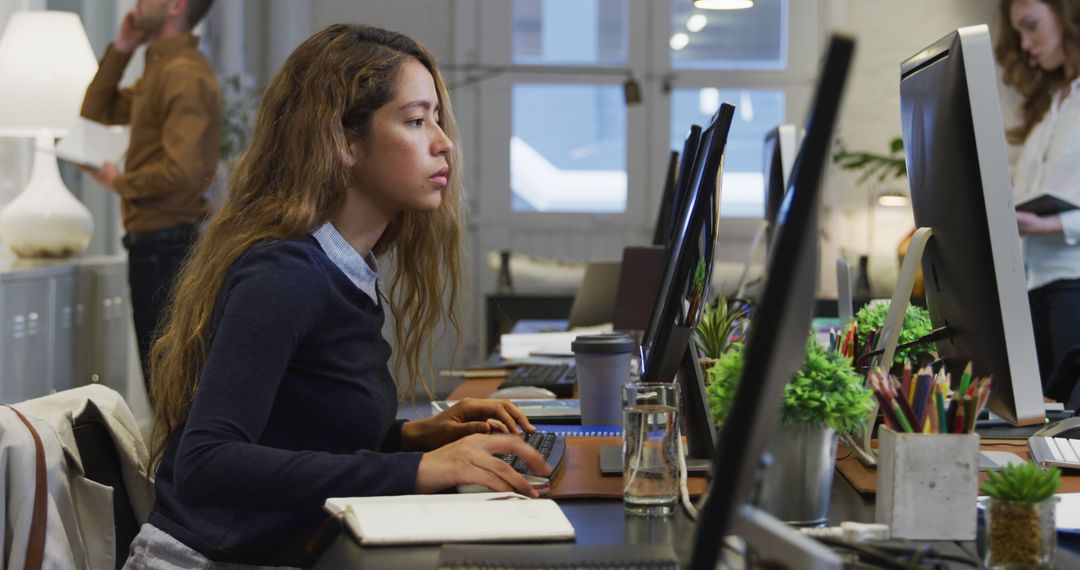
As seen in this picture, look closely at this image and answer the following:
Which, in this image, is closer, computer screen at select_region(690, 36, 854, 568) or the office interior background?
computer screen at select_region(690, 36, 854, 568)

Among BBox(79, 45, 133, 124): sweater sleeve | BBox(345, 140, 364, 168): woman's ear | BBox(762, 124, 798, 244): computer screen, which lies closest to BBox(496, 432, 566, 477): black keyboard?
BBox(345, 140, 364, 168): woman's ear

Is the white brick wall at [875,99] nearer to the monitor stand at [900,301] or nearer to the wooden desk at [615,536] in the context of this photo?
the monitor stand at [900,301]

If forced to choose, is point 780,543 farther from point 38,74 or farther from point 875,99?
point 875,99

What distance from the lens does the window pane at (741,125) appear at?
6.38 meters

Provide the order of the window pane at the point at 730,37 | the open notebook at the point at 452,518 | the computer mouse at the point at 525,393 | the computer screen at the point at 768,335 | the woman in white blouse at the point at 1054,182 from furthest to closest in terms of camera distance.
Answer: the window pane at the point at 730,37, the woman in white blouse at the point at 1054,182, the computer mouse at the point at 525,393, the open notebook at the point at 452,518, the computer screen at the point at 768,335

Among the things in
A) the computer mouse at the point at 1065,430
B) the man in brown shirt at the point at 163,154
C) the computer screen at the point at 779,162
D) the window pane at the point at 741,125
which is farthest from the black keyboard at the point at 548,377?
the window pane at the point at 741,125

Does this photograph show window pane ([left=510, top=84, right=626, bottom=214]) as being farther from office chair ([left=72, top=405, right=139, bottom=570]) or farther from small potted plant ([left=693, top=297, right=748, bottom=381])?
office chair ([left=72, top=405, right=139, bottom=570])

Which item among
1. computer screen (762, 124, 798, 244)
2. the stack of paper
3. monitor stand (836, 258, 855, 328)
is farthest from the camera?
the stack of paper

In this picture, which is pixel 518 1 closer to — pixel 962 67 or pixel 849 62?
pixel 962 67

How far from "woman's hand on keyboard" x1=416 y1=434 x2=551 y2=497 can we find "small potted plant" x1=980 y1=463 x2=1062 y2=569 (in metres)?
0.49

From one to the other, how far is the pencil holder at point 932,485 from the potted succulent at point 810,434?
0.08m

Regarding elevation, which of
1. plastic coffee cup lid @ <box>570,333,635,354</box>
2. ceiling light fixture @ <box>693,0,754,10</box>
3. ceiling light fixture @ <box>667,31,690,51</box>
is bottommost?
plastic coffee cup lid @ <box>570,333,635,354</box>

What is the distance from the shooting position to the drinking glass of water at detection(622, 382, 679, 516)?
4.06 feet

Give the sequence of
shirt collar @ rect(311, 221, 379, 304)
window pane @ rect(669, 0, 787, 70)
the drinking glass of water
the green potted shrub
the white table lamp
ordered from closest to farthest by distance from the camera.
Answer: the drinking glass of water < shirt collar @ rect(311, 221, 379, 304) < the green potted shrub < the white table lamp < window pane @ rect(669, 0, 787, 70)
